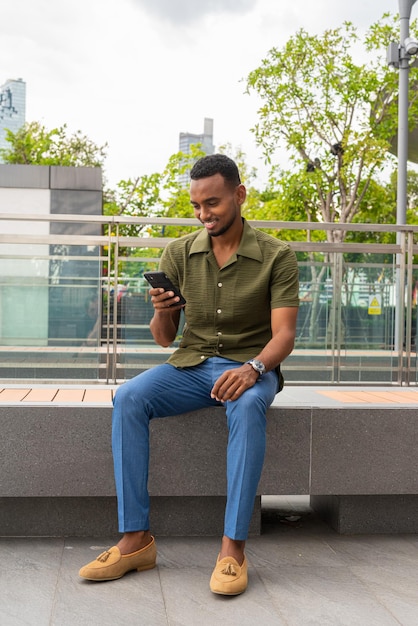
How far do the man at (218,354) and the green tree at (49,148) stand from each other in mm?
23642

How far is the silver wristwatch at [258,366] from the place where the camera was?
334cm

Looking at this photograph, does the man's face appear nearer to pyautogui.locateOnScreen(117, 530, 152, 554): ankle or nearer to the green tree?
pyautogui.locateOnScreen(117, 530, 152, 554): ankle

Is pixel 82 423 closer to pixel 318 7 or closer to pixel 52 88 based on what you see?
pixel 318 7

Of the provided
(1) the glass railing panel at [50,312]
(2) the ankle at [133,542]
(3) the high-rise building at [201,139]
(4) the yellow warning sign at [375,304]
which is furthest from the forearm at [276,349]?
(3) the high-rise building at [201,139]

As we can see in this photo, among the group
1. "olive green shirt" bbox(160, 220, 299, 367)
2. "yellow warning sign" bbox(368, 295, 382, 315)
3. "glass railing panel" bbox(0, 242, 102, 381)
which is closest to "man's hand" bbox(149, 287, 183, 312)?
"olive green shirt" bbox(160, 220, 299, 367)

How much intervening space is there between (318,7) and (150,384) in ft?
44.3

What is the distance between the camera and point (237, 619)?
2863 millimetres

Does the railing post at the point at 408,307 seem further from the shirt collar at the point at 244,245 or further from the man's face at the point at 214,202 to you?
the man's face at the point at 214,202

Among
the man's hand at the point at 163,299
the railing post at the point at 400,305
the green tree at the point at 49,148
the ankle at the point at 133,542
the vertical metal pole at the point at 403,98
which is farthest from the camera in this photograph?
the green tree at the point at 49,148

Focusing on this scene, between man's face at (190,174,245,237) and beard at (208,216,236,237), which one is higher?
man's face at (190,174,245,237)

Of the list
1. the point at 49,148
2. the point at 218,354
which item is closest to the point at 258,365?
the point at 218,354

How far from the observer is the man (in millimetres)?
3211

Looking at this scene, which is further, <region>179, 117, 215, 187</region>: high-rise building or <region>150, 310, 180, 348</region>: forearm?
<region>179, 117, 215, 187</region>: high-rise building

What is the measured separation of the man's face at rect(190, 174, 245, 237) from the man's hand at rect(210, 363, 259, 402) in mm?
653
